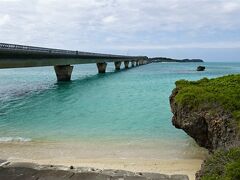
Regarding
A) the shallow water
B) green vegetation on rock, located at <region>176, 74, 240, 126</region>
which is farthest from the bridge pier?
green vegetation on rock, located at <region>176, 74, 240, 126</region>

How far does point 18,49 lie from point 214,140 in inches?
1336

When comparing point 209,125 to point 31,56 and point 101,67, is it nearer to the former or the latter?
point 31,56

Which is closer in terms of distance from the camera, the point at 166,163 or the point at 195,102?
the point at 195,102

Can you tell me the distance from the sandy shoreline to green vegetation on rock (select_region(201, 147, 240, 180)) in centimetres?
416

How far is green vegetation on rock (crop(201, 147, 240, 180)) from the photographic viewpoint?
6.68m

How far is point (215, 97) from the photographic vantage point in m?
11.8

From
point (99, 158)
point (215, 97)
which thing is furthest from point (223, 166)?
point (99, 158)

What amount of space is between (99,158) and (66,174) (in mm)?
3990

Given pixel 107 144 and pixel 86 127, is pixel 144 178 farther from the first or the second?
pixel 86 127

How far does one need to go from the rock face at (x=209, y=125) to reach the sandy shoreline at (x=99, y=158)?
128 centimetres

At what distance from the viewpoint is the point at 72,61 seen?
6862 cm

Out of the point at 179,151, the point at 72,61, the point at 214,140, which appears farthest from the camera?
the point at 72,61

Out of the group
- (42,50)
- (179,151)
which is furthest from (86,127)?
(42,50)

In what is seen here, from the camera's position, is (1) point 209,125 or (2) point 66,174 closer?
(2) point 66,174
